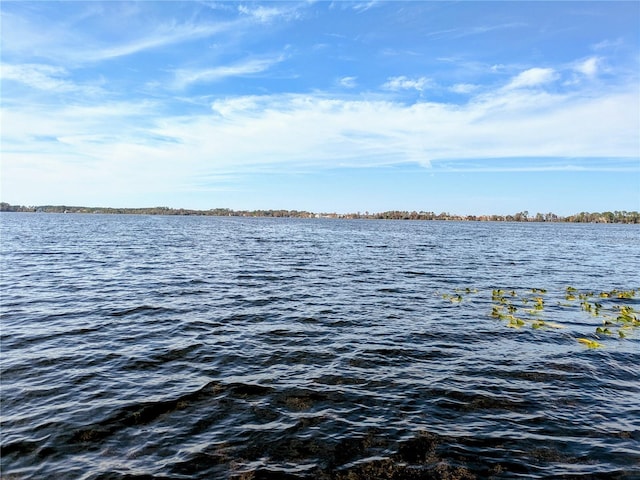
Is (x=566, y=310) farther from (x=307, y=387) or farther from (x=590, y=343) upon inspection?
(x=307, y=387)

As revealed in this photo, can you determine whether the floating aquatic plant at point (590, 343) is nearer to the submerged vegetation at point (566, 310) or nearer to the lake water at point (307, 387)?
the submerged vegetation at point (566, 310)

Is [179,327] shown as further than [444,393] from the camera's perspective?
Yes

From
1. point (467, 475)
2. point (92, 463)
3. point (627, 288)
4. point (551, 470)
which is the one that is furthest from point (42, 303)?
point (627, 288)

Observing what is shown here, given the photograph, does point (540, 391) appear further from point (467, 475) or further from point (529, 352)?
point (467, 475)

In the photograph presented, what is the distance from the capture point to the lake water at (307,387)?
30.2 feet

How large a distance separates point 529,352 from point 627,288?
22482 mm

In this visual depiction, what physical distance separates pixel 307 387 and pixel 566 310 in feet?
61.2

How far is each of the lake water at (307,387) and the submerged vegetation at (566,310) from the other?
31cm

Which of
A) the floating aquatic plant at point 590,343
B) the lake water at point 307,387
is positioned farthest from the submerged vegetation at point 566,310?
the lake water at point 307,387

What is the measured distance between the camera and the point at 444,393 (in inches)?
494

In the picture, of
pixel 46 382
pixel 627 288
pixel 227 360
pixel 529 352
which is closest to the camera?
pixel 46 382

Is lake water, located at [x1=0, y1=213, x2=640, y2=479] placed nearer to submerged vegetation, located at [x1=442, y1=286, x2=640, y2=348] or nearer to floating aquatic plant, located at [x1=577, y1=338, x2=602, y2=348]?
floating aquatic plant, located at [x1=577, y1=338, x2=602, y2=348]

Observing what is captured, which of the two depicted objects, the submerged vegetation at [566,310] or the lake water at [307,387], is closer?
the lake water at [307,387]

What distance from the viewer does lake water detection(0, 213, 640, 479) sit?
921cm
